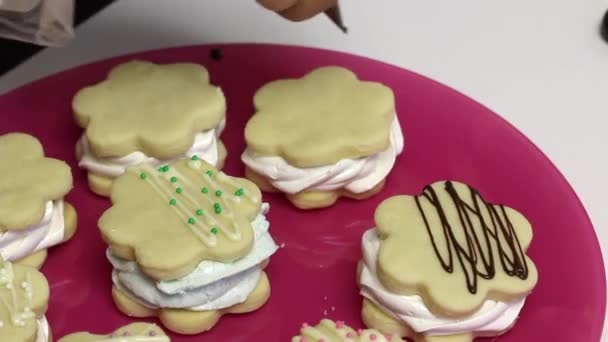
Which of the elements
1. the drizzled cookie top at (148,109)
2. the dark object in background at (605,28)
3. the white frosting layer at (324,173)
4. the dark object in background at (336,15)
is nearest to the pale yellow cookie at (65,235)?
the drizzled cookie top at (148,109)

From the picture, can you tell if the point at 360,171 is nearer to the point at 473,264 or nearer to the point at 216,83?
the point at 473,264

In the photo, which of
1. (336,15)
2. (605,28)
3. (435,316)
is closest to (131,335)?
(435,316)

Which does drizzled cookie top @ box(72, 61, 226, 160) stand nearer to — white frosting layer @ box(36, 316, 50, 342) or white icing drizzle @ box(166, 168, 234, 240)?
white icing drizzle @ box(166, 168, 234, 240)

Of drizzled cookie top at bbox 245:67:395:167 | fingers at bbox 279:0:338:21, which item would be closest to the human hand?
fingers at bbox 279:0:338:21

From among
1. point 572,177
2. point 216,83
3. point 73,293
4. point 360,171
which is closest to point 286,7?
point 360,171

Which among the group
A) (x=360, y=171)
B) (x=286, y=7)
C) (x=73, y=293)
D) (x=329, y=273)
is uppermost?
(x=286, y=7)

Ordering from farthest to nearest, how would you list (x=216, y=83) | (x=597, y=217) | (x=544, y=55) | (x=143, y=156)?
1. (x=544, y=55)
2. (x=216, y=83)
3. (x=597, y=217)
4. (x=143, y=156)

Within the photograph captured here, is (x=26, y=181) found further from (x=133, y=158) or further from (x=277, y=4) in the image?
(x=277, y=4)
